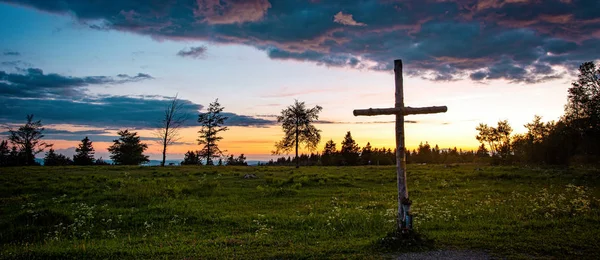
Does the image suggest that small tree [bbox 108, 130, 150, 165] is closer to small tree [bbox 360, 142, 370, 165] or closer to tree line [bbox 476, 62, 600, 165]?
small tree [bbox 360, 142, 370, 165]

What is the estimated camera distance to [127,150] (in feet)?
263

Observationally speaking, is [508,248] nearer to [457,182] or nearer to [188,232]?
[188,232]

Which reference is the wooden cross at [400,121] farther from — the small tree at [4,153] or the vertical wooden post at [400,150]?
the small tree at [4,153]

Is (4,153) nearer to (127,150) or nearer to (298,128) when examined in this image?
(127,150)

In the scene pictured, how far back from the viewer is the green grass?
990 cm

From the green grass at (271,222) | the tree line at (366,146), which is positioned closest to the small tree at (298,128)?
the tree line at (366,146)

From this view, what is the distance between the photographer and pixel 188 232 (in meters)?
12.7

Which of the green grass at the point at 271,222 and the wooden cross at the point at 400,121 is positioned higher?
the wooden cross at the point at 400,121

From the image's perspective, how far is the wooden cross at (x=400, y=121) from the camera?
418 inches

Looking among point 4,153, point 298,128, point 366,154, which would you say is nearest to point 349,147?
point 366,154

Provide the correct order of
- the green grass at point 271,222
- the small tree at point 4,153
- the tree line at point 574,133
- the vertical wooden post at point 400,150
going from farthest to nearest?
1. the small tree at point 4,153
2. the tree line at point 574,133
3. the vertical wooden post at point 400,150
4. the green grass at point 271,222

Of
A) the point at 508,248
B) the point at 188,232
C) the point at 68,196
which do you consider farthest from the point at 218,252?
the point at 68,196

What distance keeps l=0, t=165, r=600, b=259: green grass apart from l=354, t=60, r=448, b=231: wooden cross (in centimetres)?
102

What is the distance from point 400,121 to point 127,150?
81641 mm
